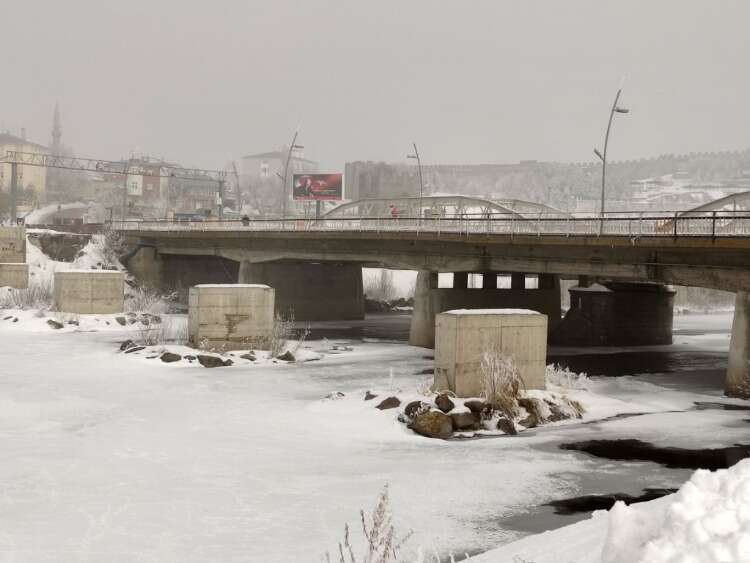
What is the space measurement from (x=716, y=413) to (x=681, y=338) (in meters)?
33.2

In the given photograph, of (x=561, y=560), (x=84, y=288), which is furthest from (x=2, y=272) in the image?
(x=561, y=560)

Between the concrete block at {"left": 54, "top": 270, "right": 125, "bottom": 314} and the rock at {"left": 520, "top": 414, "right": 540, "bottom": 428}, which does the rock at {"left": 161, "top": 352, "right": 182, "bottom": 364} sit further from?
the concrete block at {"left": 54, "top": 270, "right": 125, "bottom": 314}

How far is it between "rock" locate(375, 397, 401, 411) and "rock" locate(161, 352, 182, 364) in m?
13.9

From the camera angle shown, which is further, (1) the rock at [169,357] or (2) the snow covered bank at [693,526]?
(1) the rock at [169,357]

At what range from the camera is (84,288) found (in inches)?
2147

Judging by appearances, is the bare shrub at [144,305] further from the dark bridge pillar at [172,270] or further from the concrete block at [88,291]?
the dark bridge pillar at [172,270]

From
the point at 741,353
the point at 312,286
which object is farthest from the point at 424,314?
the point at 741,353

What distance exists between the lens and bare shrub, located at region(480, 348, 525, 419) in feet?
85.9

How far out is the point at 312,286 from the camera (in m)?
67.2

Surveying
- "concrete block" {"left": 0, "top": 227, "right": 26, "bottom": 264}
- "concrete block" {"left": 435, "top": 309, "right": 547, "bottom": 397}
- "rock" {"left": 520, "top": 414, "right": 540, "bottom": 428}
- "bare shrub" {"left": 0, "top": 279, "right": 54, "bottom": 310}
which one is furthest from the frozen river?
"concrete block" {"left": 0, "top": 227, "right": 26, "bottom": 264}

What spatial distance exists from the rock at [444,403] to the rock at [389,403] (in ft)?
4.14

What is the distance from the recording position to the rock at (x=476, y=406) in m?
25.5

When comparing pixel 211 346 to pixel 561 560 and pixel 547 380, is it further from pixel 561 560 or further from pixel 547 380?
pixel 561 560

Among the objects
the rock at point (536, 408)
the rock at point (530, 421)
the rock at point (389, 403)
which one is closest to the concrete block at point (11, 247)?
the rock at point (389, 403)
